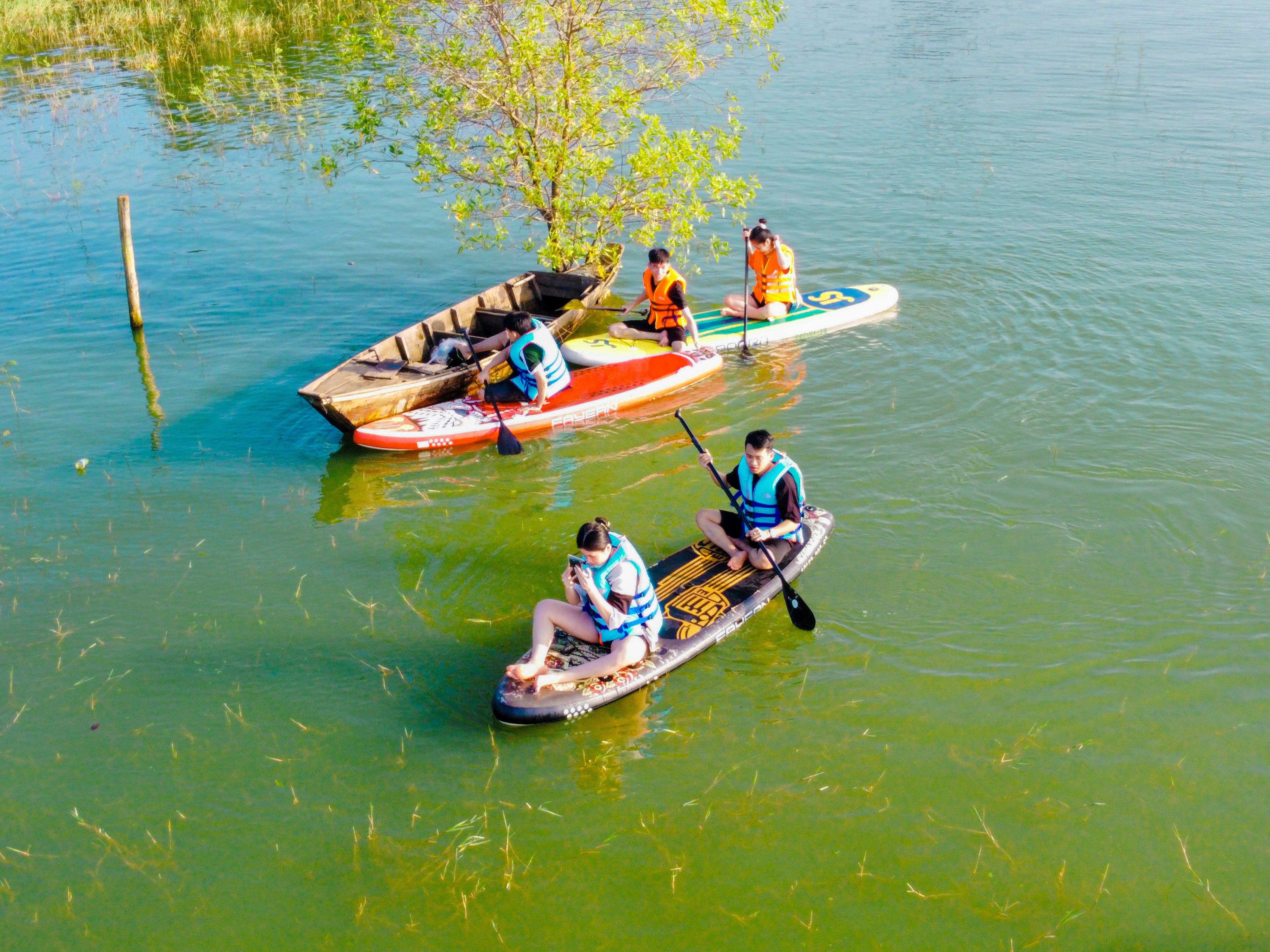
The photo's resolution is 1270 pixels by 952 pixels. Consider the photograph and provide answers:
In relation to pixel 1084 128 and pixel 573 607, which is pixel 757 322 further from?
pixel 1084 128

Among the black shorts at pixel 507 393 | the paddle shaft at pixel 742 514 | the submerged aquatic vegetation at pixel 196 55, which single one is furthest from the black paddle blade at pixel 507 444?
the submerged aquatic vegetation at pixel 196 55

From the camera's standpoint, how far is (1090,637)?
9531 mm

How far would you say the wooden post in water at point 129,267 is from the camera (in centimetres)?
1599

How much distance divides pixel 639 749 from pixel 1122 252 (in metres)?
13.7

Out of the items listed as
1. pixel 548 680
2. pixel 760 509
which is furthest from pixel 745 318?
pixel 548 680

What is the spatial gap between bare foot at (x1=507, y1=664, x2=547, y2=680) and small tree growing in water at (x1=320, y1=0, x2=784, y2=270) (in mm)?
8778

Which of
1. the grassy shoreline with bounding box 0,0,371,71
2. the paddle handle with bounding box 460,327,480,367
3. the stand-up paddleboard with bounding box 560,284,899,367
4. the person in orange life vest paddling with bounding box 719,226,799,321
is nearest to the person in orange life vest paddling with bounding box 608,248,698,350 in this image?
the stand-up paddleboard with bounding box 560,284,899,367

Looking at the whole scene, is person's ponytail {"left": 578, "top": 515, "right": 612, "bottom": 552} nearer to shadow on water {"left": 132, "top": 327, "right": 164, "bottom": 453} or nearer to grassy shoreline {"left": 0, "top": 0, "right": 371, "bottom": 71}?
shadow on water {"left": 132, "top": 327, "right": 164, "bottom": 453}

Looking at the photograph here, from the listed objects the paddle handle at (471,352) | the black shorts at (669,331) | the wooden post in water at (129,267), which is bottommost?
the black shorts at (669,331)

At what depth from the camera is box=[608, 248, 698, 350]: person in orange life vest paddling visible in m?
15.0

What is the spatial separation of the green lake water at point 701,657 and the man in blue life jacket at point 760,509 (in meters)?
0.59

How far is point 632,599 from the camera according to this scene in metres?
8.71

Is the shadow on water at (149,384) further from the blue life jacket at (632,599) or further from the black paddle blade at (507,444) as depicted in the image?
the blue life jacket at (632,599)

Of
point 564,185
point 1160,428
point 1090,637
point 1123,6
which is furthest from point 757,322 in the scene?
point 1123,6
